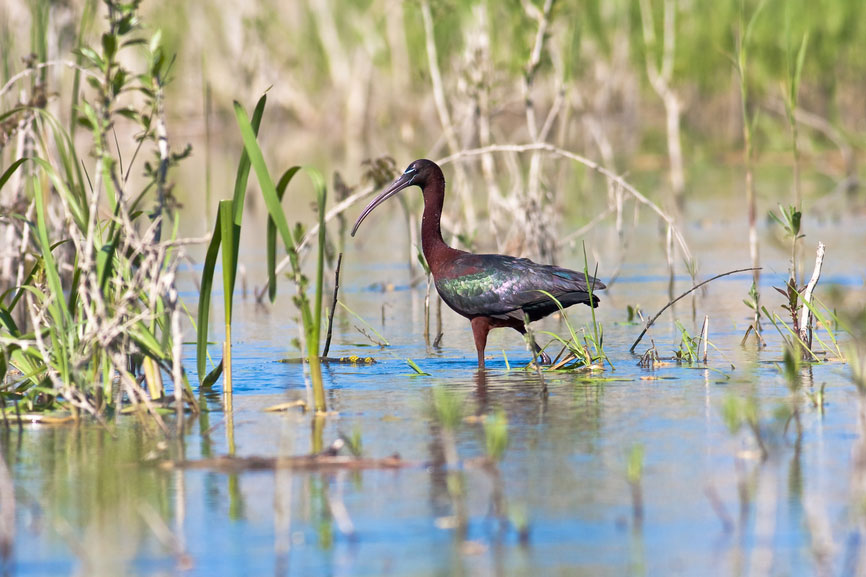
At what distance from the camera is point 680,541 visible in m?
4.19

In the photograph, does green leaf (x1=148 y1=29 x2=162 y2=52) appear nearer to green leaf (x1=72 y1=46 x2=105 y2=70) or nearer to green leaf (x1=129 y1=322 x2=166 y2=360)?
green leaf (x1=72 y1=46 x2=105 y2=70)

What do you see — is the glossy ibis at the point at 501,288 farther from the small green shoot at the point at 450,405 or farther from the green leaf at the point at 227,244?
the green leaf at the point at 227,244

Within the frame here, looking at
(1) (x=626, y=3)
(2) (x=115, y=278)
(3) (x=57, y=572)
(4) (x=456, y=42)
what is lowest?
(3) (x=57, y=572)

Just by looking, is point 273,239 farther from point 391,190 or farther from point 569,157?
point 569,157

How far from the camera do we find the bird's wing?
7.59 meters

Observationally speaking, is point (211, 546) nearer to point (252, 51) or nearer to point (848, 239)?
point (848, 239)

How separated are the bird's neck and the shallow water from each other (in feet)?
2.05

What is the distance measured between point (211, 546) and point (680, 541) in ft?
4.65

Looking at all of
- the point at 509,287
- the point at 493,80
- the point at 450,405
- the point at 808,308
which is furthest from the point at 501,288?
the point at 493,80

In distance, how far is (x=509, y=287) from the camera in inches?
301

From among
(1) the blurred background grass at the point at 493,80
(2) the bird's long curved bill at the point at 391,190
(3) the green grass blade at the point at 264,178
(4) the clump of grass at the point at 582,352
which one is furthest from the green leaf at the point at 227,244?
(1) the blurred background grass at the point at 493,80

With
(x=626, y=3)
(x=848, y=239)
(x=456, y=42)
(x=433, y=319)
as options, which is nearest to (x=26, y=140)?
(x=433, y=319)

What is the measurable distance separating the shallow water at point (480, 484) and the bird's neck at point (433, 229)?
24.7 inches

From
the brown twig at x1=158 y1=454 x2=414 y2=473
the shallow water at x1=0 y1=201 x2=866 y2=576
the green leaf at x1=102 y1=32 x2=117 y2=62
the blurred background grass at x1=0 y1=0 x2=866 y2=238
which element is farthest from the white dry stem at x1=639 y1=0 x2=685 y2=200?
the brown twig at x1=158 y1=454 x2=414 y2=473
